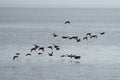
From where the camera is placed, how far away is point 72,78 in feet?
145

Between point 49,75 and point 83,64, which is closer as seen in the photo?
point 49,75

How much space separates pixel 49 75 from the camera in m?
45.5

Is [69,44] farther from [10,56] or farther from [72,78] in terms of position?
[72,78]

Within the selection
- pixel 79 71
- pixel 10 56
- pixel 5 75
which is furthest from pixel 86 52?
pixel 5 75

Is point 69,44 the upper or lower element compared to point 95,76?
upper

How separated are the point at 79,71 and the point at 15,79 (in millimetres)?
6736

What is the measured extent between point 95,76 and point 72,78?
7.22 ft

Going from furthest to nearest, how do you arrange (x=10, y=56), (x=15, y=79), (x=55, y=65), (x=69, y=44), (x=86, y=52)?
1. (x=69, y=44)
2. (x=86, y=52)
3. (x=10, y=56)
4. (x=55, y=65)
5. (x=15, y=79)

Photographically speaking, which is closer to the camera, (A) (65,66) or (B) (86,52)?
(A) (65,66)

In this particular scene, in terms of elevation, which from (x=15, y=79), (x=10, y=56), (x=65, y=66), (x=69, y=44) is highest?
(x=69, y=44)

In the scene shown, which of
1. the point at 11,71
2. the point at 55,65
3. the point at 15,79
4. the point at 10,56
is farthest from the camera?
the point at 10,56

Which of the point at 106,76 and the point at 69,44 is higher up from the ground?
the point at 69,44

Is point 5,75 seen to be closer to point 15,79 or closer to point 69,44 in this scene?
point 15,79

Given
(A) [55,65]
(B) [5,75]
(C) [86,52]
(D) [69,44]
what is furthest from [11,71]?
(D) [69,44]
